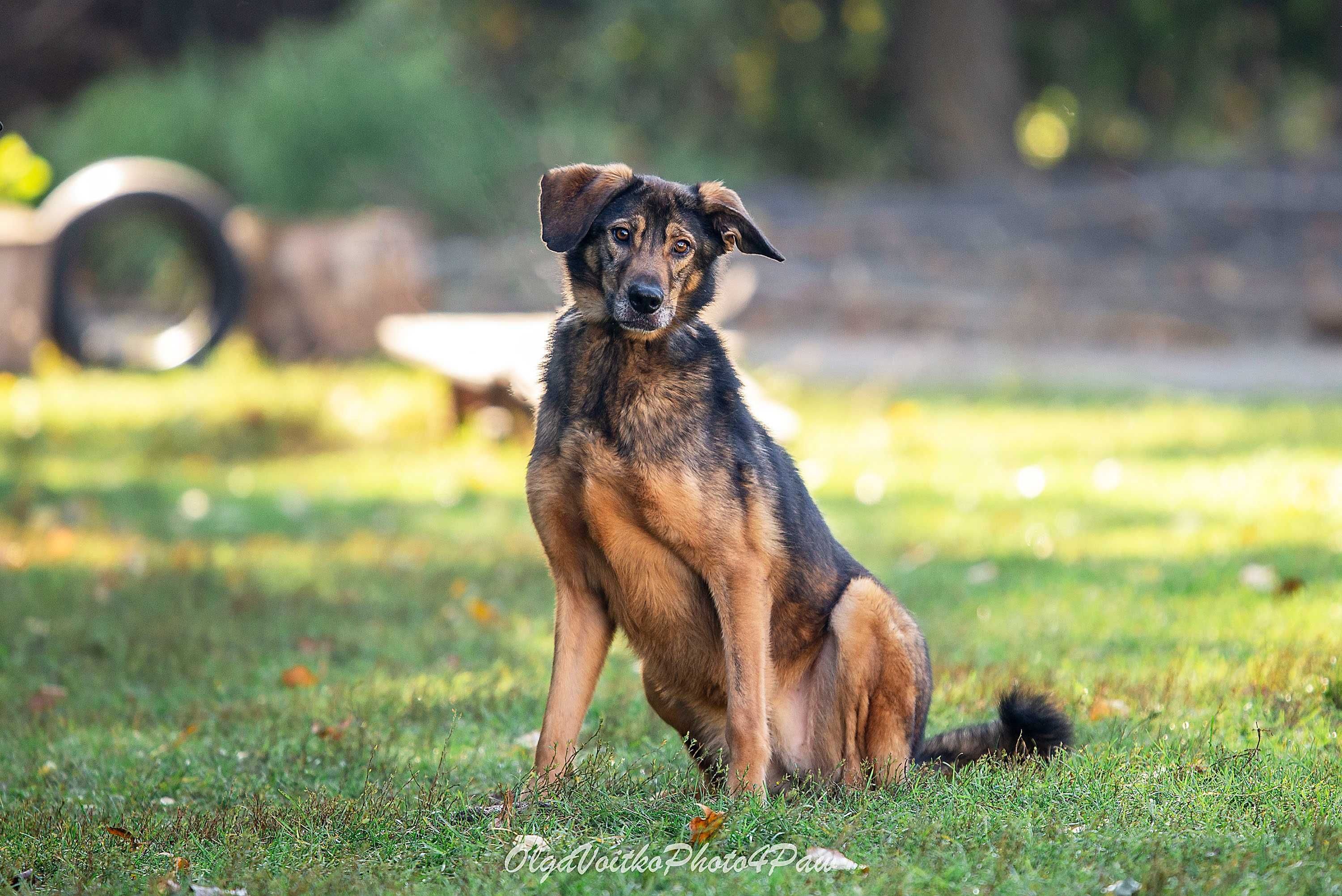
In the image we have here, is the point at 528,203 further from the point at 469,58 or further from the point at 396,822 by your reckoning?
the point at 396,822

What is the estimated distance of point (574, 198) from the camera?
3.90 metres

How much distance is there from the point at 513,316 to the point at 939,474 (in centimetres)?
484

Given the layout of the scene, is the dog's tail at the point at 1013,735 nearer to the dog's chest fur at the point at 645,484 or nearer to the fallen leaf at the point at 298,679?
the dog's chest fur at the point at 645,484

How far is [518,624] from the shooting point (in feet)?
20.4

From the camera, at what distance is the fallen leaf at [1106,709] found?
4648mm

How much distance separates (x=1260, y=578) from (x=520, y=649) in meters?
3.30

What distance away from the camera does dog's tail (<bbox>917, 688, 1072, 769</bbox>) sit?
3996 mm

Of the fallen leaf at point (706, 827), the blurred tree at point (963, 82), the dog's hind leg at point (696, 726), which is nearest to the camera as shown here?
the fallen leaf at point (706, 827)

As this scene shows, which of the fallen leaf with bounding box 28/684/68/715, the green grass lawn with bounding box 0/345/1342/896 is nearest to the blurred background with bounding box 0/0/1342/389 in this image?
the green grass lawn with bounding box 0/345/1342/896

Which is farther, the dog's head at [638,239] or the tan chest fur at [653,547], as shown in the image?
the dog's head at [638,239]

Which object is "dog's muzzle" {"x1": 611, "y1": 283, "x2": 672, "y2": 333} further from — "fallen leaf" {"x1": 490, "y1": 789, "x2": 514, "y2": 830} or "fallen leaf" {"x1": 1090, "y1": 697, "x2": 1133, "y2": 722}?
"fallen leaf" {"x1": 1090, "y1": 697, "x2": 1133, "y2": 722}

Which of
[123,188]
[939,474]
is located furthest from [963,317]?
[123,188]

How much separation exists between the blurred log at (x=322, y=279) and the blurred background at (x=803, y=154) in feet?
0.11

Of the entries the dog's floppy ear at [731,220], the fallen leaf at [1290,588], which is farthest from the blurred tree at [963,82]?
the dog's floppy ear at [731,220]
